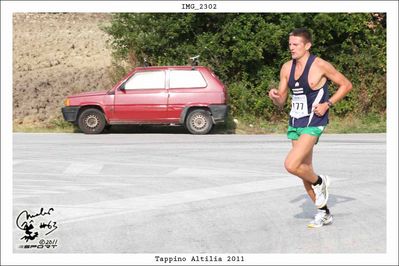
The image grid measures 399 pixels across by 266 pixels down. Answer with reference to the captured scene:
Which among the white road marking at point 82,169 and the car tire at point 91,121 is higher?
the car tire at point 91,121

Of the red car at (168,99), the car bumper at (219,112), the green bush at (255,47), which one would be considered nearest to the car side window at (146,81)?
the red car at (168,99)

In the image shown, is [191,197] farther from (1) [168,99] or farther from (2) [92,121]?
(2) [92,121]

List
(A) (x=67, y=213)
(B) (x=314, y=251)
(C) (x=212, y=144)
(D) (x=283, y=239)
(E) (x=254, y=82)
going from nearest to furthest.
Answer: (B) (x=314, y=251)
(D) (x=283, y=239)
(A) (x=67, y=213)
(C) (x=212, y=144)
(E) (x=254, y=82)

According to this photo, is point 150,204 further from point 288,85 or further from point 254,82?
point 254,82

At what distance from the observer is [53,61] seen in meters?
28.4

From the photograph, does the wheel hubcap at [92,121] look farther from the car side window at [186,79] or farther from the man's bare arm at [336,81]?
the man's bare arm at [336,81]

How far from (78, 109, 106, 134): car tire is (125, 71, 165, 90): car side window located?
0.94 m

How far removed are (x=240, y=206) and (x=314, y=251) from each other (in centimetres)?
254

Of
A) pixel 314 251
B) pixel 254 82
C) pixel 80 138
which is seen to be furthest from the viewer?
pixel 254 82

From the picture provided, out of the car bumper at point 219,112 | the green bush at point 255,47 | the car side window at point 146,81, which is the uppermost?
the green bush at point 255,47

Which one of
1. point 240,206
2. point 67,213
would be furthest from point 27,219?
point 240,206

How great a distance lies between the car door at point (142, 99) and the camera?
65.2 ft

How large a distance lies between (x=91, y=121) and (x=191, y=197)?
364 inches

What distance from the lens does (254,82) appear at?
77.2 feet
